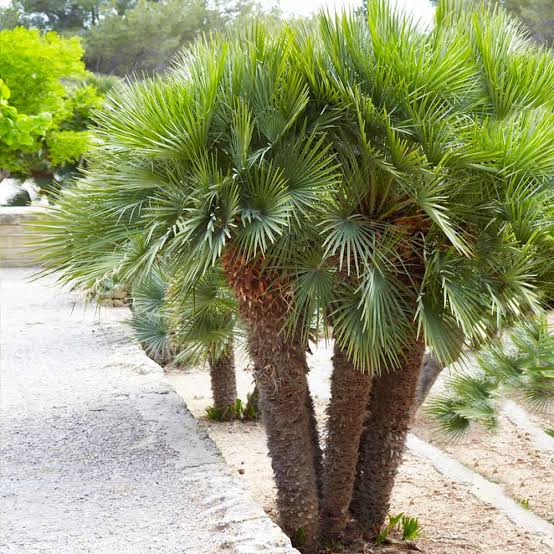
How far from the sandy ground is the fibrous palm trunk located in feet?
1.17

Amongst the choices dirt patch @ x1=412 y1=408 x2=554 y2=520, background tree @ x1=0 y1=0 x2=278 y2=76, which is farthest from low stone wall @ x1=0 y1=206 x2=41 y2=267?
background tree @ x1=0 y1=0 x2=278 y2=76

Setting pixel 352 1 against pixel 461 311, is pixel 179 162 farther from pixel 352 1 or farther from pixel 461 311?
pixel 461 311

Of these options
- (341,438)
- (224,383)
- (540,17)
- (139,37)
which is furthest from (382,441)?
(139,37)

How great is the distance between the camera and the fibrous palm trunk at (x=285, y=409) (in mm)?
5191

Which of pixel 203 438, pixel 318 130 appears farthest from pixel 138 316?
pixel 318 130

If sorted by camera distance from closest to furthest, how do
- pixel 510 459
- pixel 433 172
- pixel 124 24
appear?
pixel 433 172, pixel 510 459, pixel 124 24

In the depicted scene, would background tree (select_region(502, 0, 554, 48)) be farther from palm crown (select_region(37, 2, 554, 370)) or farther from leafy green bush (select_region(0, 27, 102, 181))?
palm crown (select_region(37, 2, 554, 370))

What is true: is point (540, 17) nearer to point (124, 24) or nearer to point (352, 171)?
point (124, 24)

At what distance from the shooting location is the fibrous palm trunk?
5191mm

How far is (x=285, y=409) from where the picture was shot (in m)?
5.34

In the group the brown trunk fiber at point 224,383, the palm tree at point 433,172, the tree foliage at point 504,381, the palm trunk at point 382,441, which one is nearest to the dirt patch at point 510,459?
the tree foliage at point 504,381

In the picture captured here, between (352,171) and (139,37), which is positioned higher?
(139,37)

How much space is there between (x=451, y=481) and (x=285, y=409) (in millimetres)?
3422

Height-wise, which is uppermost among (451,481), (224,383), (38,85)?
(38,85)
